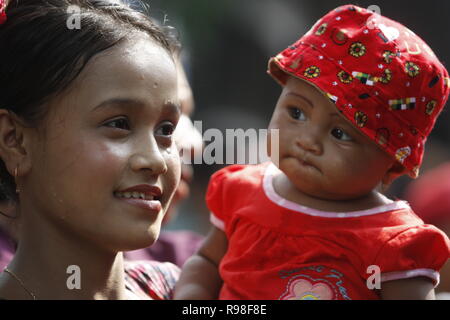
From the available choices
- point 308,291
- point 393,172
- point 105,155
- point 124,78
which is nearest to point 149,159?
point 105,155

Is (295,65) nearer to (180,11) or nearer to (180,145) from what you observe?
(180,145)

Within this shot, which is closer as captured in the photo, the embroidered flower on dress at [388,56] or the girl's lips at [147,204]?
the girl's lips at [147,204]

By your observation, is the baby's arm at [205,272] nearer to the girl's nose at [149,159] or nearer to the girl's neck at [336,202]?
the girl's neck at [336,202]

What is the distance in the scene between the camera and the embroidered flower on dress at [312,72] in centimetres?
218

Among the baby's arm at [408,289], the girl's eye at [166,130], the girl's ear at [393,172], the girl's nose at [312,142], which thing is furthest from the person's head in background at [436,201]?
the girl's eye at [166,130]

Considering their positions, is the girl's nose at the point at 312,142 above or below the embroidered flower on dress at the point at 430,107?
below

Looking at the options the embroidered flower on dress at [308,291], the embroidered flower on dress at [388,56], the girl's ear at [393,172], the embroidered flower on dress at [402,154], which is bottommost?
the embroidered flower on dress at [308,291]

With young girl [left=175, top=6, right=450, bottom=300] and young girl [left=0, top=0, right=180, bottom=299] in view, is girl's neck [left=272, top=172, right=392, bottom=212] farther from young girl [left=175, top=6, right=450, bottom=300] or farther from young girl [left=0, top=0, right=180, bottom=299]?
young girl [left=0, top=0, right=180, bottom=299]

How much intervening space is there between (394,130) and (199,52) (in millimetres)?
6211

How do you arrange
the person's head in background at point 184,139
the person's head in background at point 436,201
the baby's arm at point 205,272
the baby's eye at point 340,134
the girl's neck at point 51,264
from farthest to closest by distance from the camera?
the person's head in background at point 436,201, the person's head in background at point 184,139, the baby's arm at point 205,272, the baby's eye at point 340,134, the girl's neck at point 51,264

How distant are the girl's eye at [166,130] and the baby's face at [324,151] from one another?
46 cm

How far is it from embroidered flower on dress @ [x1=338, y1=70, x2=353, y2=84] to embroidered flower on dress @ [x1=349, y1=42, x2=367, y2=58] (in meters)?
0.07

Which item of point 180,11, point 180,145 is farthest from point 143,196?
point 180,11

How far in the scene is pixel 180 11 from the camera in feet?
27.5
